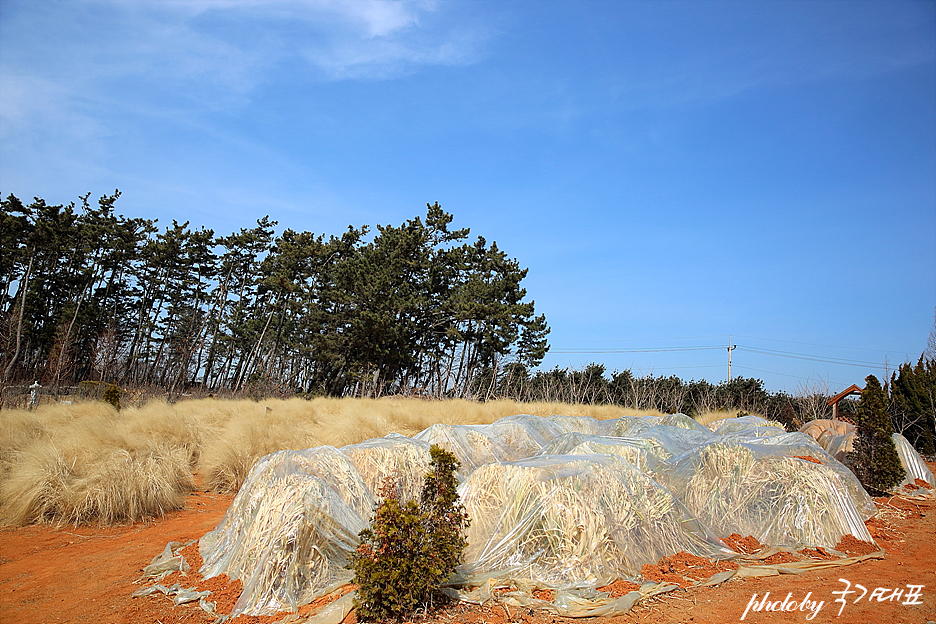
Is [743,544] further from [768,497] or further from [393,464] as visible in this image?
[393,464]

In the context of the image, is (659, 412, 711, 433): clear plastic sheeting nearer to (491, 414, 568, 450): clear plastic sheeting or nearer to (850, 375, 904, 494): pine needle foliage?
(850, 375, 904, 494): pine needle foliage

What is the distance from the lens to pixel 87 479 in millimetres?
6953

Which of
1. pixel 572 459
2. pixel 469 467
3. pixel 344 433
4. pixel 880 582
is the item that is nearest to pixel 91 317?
pixel 344 433

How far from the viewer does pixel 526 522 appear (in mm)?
4672

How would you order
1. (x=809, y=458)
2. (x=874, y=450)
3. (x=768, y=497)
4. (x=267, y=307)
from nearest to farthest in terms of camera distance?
(x=768, y=497), (x=809, y=458), (x=874, y=450), (x=267, y=307)

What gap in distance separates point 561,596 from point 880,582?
2.81 metres

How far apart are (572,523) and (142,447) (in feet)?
23.7

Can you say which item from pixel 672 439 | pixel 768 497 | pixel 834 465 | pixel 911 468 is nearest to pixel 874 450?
pixel 911 468

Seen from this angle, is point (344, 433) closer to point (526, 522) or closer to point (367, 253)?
point (526, 522)

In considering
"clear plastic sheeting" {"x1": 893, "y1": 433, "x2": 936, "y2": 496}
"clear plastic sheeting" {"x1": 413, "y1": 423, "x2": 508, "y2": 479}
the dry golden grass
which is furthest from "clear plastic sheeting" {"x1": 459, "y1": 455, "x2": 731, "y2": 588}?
"clear plastic sheeting" {"x1": 893, "y1": 433, "x2": 936, "y2": 496}

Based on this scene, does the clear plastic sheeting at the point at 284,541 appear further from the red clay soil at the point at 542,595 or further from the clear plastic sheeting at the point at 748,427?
the clear plastic sheeting at the point at 748,427

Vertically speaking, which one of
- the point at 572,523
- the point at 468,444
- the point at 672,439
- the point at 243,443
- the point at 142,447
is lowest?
the point at 142,447

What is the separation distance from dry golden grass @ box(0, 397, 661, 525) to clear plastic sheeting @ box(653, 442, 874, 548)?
6275mm

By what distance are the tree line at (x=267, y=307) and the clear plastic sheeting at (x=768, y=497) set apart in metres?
17.7
